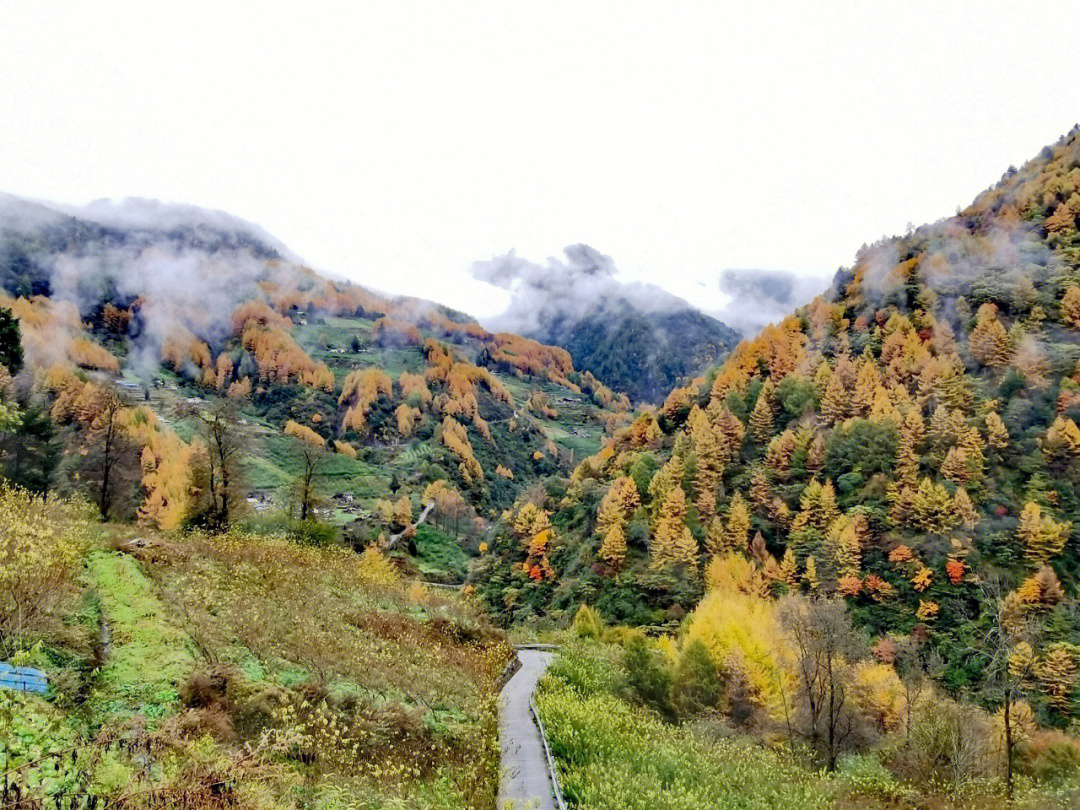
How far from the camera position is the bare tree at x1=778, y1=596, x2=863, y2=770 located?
84.2 ft

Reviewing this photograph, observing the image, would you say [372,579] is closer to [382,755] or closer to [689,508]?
[382,755]

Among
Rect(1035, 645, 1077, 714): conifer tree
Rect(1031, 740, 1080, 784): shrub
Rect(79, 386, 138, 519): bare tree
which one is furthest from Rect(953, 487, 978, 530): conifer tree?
Rect(79, 386, 138, 519): bare tree

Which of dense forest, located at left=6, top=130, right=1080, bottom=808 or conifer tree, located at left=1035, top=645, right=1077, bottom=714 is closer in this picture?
dense forest, located at left=6, top=130, right=1080, bottom=808

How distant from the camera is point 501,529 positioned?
73875 millimetres

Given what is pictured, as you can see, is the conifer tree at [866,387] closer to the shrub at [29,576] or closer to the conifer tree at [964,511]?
the conifer tree at [964,511]

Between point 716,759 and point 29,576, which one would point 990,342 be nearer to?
point 716,759

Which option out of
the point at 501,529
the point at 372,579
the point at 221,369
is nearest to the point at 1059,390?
the point at 501,529

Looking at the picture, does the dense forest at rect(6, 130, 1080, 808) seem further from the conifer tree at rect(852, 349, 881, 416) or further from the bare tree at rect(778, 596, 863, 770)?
the conifer tree at rect(852, 349, 881, 416)

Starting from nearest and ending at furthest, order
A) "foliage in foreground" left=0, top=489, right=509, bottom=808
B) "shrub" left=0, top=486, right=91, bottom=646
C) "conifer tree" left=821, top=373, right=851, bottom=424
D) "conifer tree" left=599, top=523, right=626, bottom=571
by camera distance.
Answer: "foliage in foreground" left=0, top=489, right=509, bottom=808 → "shrub" left=0, top=486, right=91, bottom=646 → "conifer tree" left=599, top=523, right=626, bottom=571 → "conifer tree" left=821, top=373, right=851, bottom=424

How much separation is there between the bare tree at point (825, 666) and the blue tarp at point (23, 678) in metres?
25.0

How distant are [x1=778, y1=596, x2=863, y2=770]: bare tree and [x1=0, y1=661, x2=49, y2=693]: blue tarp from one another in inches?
986

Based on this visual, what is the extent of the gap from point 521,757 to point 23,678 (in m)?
11.2

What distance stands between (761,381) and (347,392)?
126552mm

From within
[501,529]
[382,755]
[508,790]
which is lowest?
[501,529]
